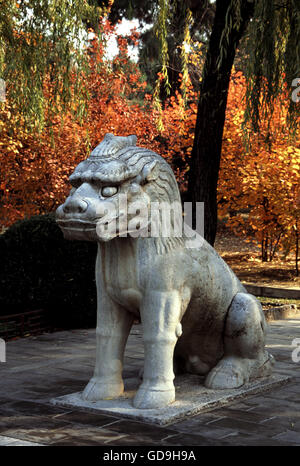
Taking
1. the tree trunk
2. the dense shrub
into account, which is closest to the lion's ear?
the dense shrub

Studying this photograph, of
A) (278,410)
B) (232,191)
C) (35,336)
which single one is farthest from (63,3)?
(232,191)

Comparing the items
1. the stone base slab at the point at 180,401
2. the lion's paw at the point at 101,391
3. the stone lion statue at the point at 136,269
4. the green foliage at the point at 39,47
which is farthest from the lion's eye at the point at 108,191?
the green foliage at the point at 39,47

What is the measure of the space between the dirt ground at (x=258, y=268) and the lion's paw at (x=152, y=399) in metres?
8.41

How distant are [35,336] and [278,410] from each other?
13.3 feet

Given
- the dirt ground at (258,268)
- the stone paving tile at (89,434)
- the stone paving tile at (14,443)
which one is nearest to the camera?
the stone paving tile at (14,443)

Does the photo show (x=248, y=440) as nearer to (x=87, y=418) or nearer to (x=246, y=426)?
(x=246, y=426)

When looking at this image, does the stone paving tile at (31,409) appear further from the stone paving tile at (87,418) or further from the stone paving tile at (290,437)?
the stone paving tile at (290,437)

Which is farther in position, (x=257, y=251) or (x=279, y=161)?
(x=257, y=251)

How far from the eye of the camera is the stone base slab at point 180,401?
456cm

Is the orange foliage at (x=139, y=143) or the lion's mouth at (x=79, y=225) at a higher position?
the orange foliage at (x=139, y=143)

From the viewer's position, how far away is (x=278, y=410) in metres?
4.91

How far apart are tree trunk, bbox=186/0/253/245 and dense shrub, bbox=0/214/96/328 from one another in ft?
5.88

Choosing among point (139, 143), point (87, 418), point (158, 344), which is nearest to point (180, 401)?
point (158, 344)

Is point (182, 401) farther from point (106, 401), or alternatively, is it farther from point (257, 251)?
point (257, 251)
